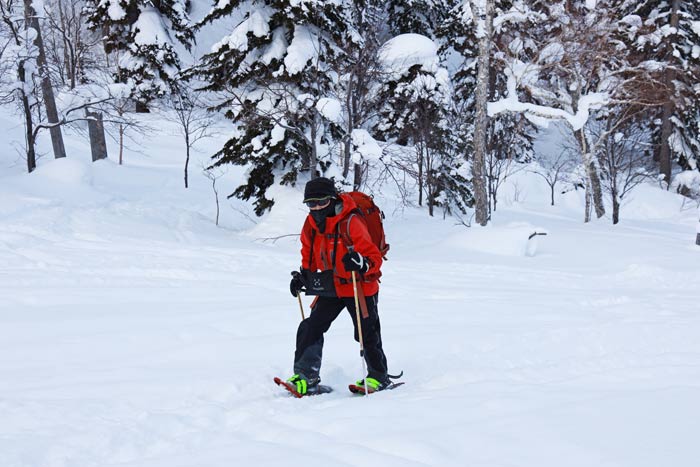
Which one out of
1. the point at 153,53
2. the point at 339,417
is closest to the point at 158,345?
the point at 339,417

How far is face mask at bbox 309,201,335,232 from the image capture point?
14.4 feet

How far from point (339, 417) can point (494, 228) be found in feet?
34.5

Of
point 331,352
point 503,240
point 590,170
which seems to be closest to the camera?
point 331,352

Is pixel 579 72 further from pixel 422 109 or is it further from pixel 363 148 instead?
pixel 363 148

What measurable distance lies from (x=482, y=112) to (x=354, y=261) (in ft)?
38.4

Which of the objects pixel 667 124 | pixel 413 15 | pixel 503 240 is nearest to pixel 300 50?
pixel 503 240

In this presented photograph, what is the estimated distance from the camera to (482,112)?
14781 mm

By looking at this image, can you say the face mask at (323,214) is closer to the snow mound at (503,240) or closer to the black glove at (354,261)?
the black glove at (354,261)

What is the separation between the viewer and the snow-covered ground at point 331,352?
3.00 m

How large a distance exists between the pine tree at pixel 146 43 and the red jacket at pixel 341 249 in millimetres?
20496

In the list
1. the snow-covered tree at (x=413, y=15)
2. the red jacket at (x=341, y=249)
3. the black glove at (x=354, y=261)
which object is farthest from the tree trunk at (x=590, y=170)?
the black glove at (x=354, y=261)

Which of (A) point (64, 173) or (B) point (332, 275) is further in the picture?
(A) point (64, 173)

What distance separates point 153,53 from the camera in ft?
76.1

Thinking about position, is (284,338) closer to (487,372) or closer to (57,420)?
(487,372)
